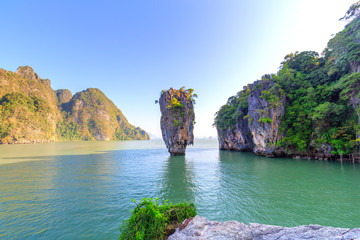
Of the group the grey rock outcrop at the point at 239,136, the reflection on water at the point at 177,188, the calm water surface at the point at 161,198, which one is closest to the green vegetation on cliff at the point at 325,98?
the calm water surface at the point at 161,198

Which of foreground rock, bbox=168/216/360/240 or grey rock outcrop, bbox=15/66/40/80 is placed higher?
grey rock outcrop, bbox=15/66/40/80

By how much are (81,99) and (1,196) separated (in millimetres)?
196209

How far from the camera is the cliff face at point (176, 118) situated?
30.8 metres

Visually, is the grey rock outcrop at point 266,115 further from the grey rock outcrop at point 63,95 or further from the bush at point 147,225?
the grey rock outcrop at point 63,95

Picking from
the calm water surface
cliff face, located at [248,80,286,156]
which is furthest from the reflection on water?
cliff face, located at [248,80,286,156]

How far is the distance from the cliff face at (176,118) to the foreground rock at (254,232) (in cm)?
2659

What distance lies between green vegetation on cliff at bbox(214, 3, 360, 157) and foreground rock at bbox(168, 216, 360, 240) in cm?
2302

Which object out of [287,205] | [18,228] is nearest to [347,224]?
[287,205]

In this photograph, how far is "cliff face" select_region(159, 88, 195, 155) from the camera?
30797 millimetres

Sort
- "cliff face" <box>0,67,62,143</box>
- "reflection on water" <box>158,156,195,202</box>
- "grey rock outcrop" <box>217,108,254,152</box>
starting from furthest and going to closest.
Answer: "cliff face" <box>0,67,62,143</box>
"grey rock outcrop" <box>217,108,254,152</box>
"reflection on water" <box>158,156,195,202</box>

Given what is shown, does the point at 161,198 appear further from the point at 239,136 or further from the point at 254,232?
the point at 239,136

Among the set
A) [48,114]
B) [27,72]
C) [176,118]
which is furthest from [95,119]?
[176,118]

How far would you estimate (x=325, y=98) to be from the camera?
2248 centimetres

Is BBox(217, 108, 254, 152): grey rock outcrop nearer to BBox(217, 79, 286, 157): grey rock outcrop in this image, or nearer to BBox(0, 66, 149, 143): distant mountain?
BBox(217, 79, 286, 157): grey rock outcrop
